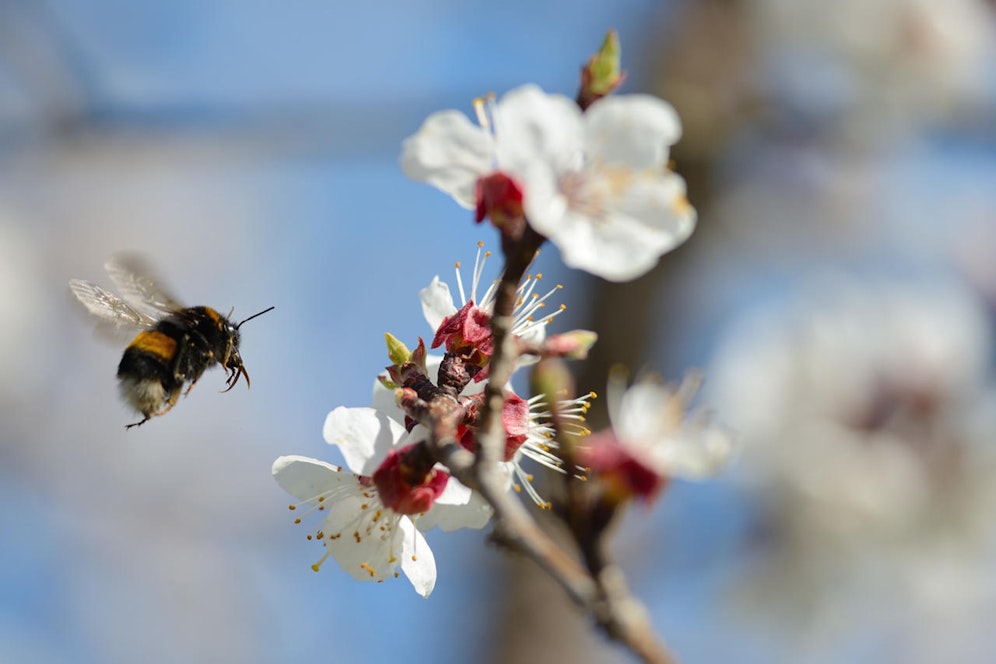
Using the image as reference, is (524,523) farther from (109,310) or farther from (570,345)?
(109,310)

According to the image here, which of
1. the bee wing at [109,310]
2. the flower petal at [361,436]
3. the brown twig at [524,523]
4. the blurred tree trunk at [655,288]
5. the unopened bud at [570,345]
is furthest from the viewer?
the blurred tree trunk at [655,288]

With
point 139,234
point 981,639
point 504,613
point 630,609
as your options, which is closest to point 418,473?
point 630,609

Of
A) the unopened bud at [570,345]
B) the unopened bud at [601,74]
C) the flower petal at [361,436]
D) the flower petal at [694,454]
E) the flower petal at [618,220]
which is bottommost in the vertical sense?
the flower petal at [361,436]

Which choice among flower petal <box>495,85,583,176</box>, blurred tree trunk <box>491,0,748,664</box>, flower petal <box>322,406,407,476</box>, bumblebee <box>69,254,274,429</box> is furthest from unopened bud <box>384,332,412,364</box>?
blurred tree trunk <box>491,0,748,664</box>

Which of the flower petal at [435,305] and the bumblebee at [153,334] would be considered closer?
the flower petal at [435,305]

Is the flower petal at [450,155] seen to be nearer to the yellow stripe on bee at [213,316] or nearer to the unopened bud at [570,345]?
the unopened bud at [570,345]

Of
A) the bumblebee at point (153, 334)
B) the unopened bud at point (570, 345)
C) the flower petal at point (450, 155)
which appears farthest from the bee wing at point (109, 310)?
the unopened bud at point (570, 345)

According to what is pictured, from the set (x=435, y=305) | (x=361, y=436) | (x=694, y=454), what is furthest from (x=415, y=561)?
(x=694, y=454)

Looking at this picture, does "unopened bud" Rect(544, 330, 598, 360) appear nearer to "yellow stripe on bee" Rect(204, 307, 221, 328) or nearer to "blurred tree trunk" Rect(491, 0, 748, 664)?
"yellow stripe on bee" Rect(204, 307, 221, 328)
